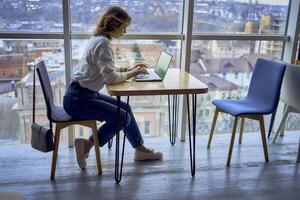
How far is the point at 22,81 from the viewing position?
2.79 meters

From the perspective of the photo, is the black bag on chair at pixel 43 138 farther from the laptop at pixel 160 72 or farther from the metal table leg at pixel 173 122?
the metal table leg at pixel 173 122

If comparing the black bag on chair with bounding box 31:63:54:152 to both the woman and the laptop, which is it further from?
the laptop

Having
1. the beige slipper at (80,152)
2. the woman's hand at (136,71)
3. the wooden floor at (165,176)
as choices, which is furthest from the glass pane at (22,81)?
the woman's hand at (136,71)

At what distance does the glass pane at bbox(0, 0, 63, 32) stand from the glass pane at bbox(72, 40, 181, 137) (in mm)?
243

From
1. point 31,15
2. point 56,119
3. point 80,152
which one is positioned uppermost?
point 31,15

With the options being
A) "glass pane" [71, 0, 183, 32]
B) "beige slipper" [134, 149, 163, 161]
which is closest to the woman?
"beige slipper" [134, 149, 163, 161]

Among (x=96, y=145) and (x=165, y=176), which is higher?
(x=96, y=145)

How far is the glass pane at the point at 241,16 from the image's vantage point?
2.96 metres

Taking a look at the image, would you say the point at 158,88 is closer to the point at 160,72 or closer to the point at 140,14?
the point at 160,72

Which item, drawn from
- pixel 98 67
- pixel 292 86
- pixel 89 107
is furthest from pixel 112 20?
pixel 292 86

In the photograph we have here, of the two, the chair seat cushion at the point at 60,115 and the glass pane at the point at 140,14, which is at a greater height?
the glass pane at the point at 140,14

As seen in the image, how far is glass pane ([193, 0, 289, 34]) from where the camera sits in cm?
296

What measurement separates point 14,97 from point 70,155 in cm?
70

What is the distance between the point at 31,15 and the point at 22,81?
22.2 inches
